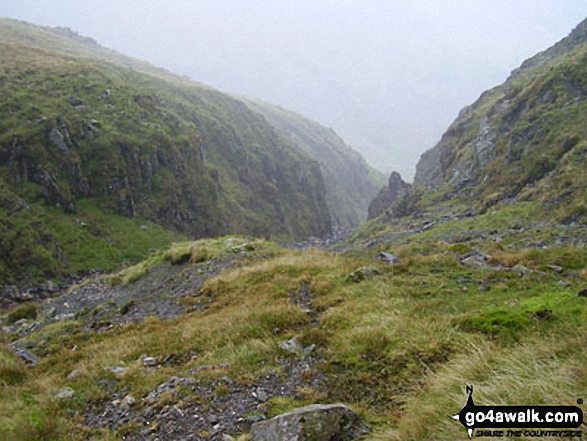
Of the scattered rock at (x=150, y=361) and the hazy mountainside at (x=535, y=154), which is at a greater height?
the hazy mountainside at (x=535, y=154)

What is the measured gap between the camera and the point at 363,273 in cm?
1589

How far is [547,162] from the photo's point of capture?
34.2 m

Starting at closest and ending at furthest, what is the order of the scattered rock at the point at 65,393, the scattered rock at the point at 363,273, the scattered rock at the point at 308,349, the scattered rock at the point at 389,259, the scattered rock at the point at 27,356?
the scattered rock at the point at 308,349
the scattered rock at the point at 65,393
the scattered rock at the point at 27,356
the scattered rock at the point at 363,273
the scattered rock at the point at 389,259

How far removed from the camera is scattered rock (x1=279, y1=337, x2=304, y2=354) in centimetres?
1025

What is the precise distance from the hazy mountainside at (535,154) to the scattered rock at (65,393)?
25.8m

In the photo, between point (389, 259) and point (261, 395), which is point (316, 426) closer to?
point (261, 395)

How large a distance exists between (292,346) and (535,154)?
3575 centimetres

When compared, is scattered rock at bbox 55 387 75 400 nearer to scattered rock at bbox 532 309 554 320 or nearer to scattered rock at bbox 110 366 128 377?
scattered rock at bbox 110 366 128 377

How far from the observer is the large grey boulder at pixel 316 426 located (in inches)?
237

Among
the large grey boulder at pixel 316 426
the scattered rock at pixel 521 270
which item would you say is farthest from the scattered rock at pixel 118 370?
the scattered rock at pixel 521 270

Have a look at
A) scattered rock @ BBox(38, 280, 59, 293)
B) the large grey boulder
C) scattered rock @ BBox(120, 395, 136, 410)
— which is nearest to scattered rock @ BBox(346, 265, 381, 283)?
scattered rock @ BBox(120, 395, 136, 410)

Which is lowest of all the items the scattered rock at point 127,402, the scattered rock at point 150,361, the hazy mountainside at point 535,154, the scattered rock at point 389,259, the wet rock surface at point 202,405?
the scattered rock at point 150,361

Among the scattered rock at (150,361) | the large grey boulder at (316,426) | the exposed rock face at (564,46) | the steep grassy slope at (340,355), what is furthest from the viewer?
the exposed rock face at (564,46)

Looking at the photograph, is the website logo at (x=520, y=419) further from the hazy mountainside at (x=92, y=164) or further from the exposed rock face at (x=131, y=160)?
the exposed rock face at (x=131, y=160)
